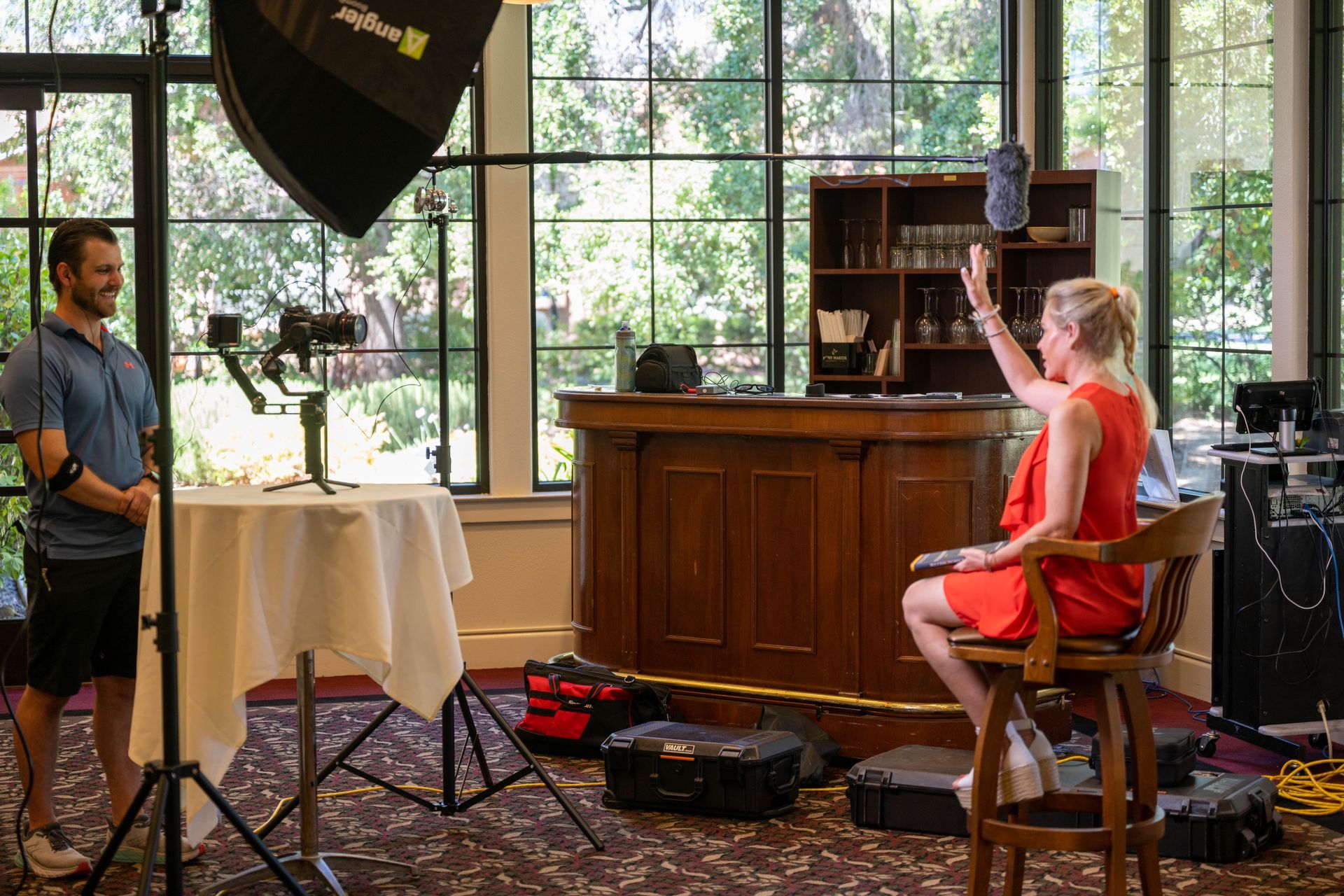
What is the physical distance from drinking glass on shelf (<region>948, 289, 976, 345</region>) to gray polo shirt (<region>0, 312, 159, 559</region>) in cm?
365

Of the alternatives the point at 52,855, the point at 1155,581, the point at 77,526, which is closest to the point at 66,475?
the point at 77,526

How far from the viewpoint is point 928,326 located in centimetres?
625

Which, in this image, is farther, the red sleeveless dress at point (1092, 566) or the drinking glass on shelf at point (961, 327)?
the drinking glass on shelf at point (961, 327)

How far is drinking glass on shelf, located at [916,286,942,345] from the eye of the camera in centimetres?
625

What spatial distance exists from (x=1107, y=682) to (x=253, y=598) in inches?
72.7

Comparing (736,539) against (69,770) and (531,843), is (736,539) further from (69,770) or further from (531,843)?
(69,770)

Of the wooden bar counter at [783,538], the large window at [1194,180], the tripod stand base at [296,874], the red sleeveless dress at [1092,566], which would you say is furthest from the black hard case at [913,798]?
the large window at [1194,180]

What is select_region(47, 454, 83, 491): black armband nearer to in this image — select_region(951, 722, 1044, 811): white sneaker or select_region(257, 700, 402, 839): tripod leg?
select_region(257, 700, 402, 839): tripod leg

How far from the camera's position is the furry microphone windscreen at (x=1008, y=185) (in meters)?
4.66

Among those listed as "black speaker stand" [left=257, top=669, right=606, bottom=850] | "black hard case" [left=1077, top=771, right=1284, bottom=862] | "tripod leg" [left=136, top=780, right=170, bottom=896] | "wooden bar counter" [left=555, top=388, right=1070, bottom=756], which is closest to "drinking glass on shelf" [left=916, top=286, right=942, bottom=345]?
"wooden bar counter" [left=555, top=388, right=1070, bottom=756]

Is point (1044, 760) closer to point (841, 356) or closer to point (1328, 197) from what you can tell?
point (1328, 197)

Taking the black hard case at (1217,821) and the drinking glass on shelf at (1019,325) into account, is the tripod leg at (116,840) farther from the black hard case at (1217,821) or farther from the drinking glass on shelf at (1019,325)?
the drinking glass on shelf at (1019,325)

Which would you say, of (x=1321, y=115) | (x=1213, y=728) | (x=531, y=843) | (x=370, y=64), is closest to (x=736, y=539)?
(x=531, y=843)

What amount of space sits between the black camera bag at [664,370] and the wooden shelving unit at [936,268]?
1245 millimetres
